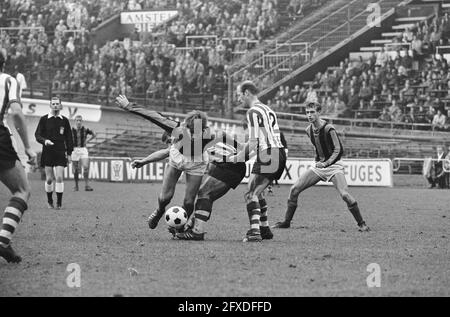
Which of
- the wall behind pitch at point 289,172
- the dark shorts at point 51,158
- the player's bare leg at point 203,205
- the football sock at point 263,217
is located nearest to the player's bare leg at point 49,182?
the dark shorts at point 51,158

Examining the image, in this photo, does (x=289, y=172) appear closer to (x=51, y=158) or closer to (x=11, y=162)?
(x=51, y=158)

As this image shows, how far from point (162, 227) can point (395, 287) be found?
6.88 m

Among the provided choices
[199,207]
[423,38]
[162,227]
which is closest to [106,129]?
[423,38]

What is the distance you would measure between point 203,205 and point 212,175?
1.54 feet

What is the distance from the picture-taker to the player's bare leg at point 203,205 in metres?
12.4

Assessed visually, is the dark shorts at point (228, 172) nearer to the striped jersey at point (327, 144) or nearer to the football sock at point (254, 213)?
the football sock at point (254, 213)

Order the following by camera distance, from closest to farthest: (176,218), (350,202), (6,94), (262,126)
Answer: (6,94) → (262,126) → (176,218) → (350,202)

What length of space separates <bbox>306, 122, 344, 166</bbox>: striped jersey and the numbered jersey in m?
2.62

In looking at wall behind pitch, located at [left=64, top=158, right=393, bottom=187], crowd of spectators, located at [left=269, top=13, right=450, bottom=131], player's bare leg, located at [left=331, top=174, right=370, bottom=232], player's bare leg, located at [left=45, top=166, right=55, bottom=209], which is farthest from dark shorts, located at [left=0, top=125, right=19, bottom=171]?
crowd of spectators, located at [left=269, top=13, right=450, bottom=131]

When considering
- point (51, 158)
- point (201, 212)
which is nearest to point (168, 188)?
point (201, 212)

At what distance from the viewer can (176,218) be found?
41.4 ft

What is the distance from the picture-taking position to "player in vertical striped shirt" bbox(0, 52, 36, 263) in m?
9.89

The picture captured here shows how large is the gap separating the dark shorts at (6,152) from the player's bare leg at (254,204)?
3.64 meters

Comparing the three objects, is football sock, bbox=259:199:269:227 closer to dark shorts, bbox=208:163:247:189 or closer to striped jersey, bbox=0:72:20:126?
dark shorts, bbox=208:163:247:189
